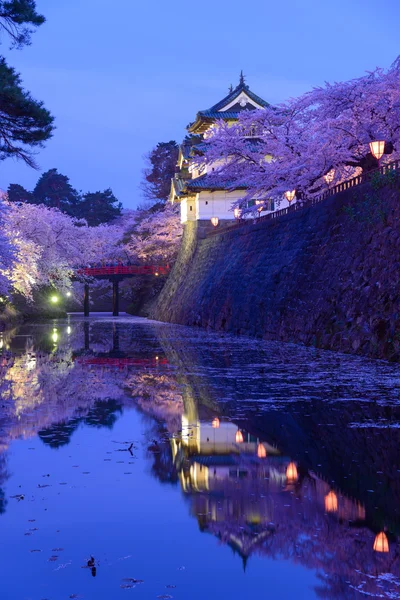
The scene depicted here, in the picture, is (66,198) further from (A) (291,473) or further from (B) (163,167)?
(A) (291,473)

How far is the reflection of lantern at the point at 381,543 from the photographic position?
4.94 m

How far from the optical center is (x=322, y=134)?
30.5 meters

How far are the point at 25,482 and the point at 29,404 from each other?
4901 millimetres

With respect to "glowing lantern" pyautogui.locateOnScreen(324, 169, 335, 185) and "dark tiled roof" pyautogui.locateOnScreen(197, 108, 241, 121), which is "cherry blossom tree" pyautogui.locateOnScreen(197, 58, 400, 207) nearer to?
"glowing lantern" pyautogui.locateOnScreen(324, 169, 335, 185)

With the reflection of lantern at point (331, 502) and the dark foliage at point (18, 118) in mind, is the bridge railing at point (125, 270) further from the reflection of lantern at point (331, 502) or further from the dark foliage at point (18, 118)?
the reflection of lantern at point (331, 502)

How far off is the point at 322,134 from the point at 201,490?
2556 centimetres

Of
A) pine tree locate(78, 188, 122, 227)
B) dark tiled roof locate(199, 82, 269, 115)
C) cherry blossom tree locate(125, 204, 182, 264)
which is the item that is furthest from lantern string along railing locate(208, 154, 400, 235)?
pine tree locate(78, 188, 122, 227)

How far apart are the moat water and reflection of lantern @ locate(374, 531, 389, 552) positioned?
2cm

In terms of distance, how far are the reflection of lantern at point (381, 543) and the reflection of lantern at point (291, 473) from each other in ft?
5.51

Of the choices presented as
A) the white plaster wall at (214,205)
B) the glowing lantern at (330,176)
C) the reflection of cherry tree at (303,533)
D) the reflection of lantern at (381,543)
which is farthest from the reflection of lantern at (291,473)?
the white plaster wall at (214,205)

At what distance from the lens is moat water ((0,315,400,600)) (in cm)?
455

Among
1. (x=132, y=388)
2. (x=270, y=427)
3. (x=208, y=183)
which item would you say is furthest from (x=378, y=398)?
(x=208, y=183)

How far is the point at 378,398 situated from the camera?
11.9m

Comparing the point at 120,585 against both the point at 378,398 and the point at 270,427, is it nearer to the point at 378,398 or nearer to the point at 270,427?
the point at 270,427
